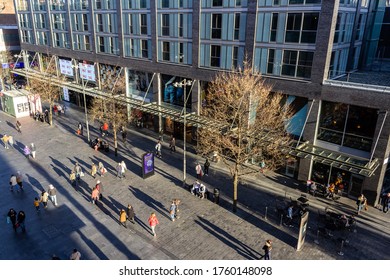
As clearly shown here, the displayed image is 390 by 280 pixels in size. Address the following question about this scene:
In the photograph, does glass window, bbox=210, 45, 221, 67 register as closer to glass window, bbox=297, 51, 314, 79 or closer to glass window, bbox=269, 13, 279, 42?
glass window, bbox=269, 13, 279, 42

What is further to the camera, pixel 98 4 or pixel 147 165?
pixel 98 4

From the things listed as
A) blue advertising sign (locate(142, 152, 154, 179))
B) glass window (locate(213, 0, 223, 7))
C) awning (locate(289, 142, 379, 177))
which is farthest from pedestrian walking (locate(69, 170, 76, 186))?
glass window (locate(213, 0, 223, 7))

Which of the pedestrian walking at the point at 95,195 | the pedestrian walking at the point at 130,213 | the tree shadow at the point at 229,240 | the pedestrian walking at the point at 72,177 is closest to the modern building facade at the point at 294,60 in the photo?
the tree shadow at the point at 229,240

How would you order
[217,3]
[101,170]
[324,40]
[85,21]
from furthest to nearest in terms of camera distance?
[85,21] → [217,3] → [101,170] → [324,40]

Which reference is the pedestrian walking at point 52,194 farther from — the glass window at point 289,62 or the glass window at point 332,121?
the glass window at point 332,121

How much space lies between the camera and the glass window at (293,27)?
26.8 m

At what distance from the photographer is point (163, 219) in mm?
23734

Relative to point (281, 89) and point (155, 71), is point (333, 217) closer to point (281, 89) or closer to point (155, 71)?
point (281, 89)

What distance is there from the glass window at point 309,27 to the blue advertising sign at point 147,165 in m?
16.3

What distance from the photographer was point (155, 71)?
130ft

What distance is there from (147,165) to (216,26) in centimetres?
1518

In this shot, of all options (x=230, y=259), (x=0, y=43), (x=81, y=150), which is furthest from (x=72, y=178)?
(x=0, y=43)

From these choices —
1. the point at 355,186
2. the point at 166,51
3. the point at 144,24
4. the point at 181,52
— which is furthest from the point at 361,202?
the point at 144,24

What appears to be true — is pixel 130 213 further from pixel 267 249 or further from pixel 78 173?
pixel 267 249
